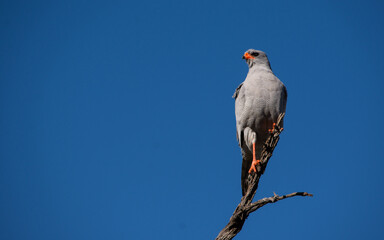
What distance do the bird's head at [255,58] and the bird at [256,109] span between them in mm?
119

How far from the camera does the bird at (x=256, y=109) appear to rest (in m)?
8.12

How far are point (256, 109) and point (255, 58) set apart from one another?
1776mm

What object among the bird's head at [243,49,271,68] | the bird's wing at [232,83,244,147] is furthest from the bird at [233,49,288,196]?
the bird's head at [243,49,271,68]

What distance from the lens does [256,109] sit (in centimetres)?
816

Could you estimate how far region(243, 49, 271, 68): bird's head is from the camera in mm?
9234

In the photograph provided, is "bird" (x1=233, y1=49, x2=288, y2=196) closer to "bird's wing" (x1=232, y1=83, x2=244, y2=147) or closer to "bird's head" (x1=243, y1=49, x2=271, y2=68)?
"bird's wing" (x1=232, y1=83, x2=244, y2=147)

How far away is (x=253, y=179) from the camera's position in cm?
707

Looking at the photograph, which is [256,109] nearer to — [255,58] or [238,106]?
[238,106]

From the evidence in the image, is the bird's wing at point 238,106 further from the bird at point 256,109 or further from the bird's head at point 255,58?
the bird's head at point 255,58

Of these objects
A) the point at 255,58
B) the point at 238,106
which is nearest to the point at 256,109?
the point at 238,106

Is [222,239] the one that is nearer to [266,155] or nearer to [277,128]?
[266,155]

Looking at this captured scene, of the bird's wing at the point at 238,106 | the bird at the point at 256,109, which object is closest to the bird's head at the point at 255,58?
the bird at the point at 256,109

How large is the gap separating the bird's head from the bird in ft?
0.39

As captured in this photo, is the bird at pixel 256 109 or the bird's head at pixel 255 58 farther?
the bird's head at pixel 255 58
